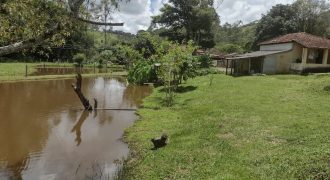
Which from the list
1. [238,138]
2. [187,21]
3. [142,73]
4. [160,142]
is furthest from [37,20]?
[187,21]

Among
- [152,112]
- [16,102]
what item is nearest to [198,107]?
[152,112]

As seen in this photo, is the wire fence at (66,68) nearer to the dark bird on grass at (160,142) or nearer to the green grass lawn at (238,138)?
the green grass lawn at (238,138)

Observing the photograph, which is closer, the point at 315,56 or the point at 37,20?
the point at 37,20

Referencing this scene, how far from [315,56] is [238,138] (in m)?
34.2

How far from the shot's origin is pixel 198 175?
37.2ft

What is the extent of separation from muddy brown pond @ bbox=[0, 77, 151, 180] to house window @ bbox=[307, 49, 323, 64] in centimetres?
2356

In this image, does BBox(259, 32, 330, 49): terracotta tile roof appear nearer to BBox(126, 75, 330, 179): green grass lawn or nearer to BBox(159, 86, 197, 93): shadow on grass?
BBox(159, 86, 197, 93): shadow on grass

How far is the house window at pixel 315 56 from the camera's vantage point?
145ft

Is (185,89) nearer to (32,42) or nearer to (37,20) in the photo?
(37,20)

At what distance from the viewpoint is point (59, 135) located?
61.7 feet

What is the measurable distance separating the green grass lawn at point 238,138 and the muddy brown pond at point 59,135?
1.20 meters

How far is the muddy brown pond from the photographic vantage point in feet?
45.2

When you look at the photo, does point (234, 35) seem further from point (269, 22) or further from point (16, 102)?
point (16, 102)

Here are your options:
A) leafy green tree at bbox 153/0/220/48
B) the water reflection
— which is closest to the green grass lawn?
the water reflection
